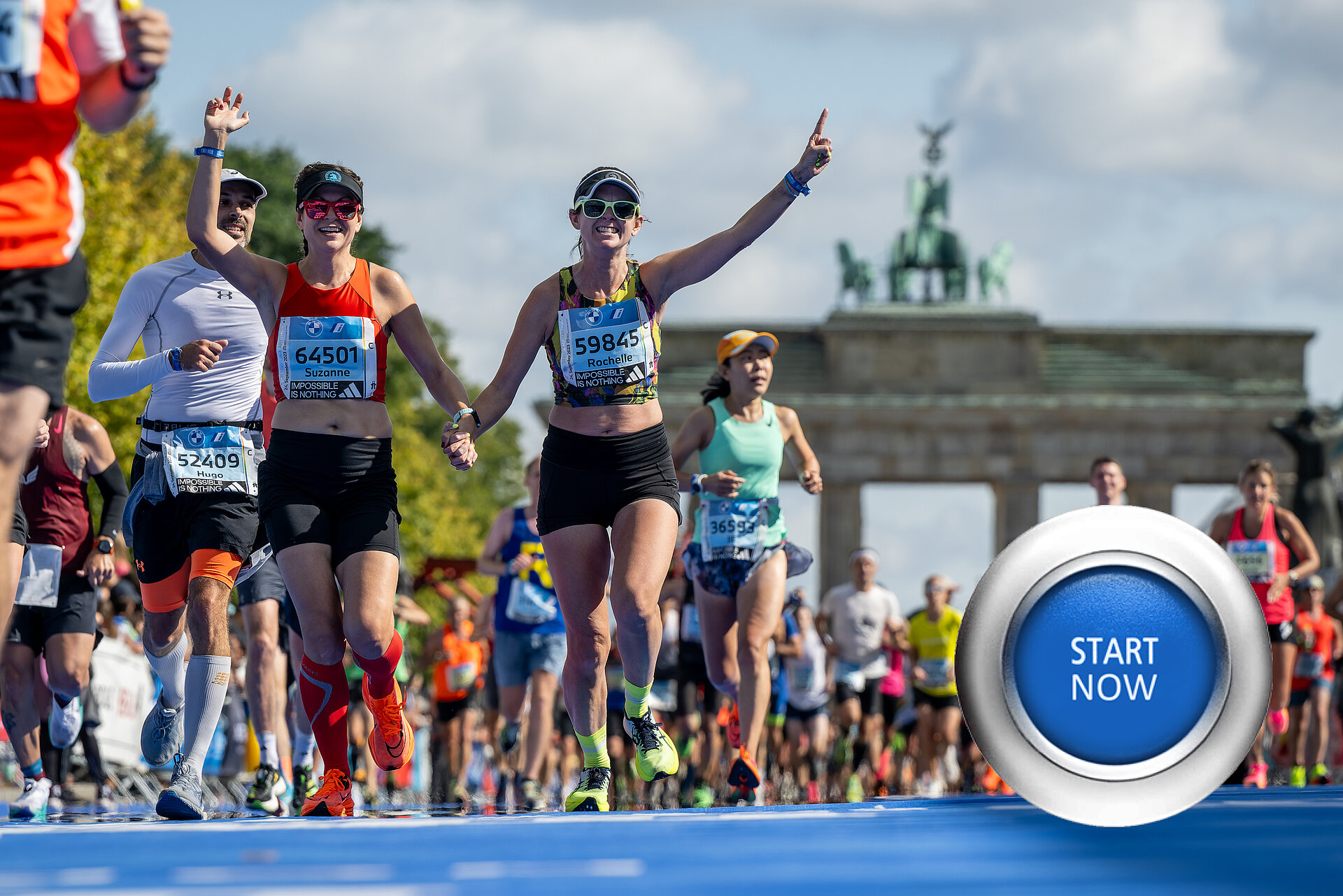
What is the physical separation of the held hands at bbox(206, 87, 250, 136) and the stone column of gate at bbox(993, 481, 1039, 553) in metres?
40.6

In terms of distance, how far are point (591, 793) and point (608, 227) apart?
2044 mm

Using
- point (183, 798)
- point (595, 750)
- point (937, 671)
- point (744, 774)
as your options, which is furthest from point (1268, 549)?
point (183, 798)

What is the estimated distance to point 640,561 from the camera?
714 centimetres

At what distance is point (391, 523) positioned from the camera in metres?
7.02

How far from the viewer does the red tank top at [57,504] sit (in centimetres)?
A: 906

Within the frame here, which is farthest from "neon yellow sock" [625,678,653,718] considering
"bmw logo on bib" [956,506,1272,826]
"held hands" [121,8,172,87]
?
"held hands" [121,8,172,87]

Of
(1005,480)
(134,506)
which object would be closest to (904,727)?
(134,506)

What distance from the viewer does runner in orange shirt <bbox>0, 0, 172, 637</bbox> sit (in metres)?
4.68

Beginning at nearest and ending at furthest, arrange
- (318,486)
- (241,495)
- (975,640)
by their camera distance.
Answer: (975,640) < (318,486) < (241,495)

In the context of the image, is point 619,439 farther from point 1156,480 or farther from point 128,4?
point 1156,480

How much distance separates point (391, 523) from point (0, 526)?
250 cm

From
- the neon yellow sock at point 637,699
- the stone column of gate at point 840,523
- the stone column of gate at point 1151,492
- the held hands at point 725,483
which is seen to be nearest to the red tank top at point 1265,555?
the held hands at point 725,483

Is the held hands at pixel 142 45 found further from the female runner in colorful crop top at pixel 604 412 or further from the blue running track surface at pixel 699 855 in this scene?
the female runner in colorful crop top at pixel 604 412

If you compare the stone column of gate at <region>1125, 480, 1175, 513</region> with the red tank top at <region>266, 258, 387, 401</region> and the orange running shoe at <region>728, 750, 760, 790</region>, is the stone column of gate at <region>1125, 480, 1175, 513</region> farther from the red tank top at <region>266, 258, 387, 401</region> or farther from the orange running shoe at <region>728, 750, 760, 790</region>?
the red tank top at <region>266, 258, 387, 401</region>
